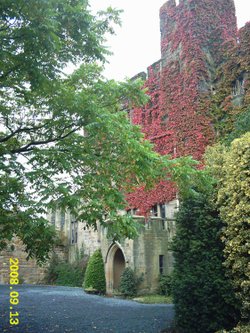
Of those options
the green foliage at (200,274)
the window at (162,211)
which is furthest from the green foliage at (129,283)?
the green foliage at (200,274)

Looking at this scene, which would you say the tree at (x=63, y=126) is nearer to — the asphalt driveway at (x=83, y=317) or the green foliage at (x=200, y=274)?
the green foliage at (x=200, y=274)

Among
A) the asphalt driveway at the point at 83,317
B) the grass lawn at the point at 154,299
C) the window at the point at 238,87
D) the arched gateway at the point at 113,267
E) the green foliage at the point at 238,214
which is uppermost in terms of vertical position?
the window at the point at 238,87

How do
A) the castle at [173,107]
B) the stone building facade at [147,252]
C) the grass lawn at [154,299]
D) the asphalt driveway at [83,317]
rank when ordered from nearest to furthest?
the asphalt driveway at [83,317]
the grass lawn at [154,299]
the stone building facade at [147,252]
the castle at [173,107]

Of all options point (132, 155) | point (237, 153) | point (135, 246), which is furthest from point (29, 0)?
point (135, 246)

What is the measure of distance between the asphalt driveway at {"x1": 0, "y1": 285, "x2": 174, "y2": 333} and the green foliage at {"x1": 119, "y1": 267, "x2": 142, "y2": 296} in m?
2.18

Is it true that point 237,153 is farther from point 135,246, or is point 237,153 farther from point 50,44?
A: point 135,246

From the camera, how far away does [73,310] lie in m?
11.3

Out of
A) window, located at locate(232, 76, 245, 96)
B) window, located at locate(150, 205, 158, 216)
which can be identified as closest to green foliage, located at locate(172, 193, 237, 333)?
window, located at locate(232, 76, 245, 96)

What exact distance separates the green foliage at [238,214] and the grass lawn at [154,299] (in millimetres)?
7036

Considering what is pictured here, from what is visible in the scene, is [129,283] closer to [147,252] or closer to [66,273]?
[147,252]

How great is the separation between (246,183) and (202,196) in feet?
4.58

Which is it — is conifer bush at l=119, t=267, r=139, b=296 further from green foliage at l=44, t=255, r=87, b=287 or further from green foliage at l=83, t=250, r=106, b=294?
green foliage at l=44, t=255, r=87, b=287

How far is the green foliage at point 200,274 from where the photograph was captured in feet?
23.0

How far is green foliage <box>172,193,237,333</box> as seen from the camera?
23.0ft
